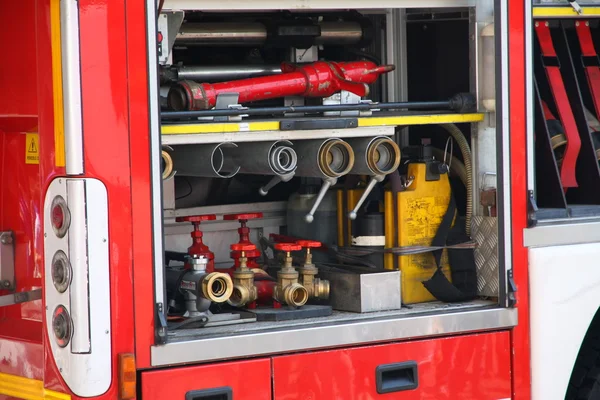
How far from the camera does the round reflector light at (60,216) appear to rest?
309 centimetres

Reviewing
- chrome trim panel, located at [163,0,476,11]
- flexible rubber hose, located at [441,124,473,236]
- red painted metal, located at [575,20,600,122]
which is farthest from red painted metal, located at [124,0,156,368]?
red painted metal, located at [575,20,600,122]

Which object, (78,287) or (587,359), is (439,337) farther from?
(78,287)

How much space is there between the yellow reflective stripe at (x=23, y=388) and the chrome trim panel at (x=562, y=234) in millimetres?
1706

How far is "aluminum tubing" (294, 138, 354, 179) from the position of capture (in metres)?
3.68

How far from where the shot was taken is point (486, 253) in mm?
3939

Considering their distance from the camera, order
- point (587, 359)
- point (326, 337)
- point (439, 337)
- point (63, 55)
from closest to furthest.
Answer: point (63, 55) → point (326, 337) → point (439, 337) → point (587, 359)

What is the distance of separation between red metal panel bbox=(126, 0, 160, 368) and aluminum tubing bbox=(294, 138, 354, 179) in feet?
2.34

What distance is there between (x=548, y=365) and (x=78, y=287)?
1762 millimetres

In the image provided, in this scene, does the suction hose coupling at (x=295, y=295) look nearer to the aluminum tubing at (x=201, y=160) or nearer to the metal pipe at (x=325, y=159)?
the metal pipe at (x=325, y=159)

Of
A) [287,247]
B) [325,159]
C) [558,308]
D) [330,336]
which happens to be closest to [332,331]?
[330,336]

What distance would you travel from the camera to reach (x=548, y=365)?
12.9 ft

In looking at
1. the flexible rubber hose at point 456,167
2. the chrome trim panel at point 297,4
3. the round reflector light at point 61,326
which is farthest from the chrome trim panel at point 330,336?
the chrome trim panel at point 297,4

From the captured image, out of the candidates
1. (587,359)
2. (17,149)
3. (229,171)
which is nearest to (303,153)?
(229,171)

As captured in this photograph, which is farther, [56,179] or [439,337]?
[439,337]
